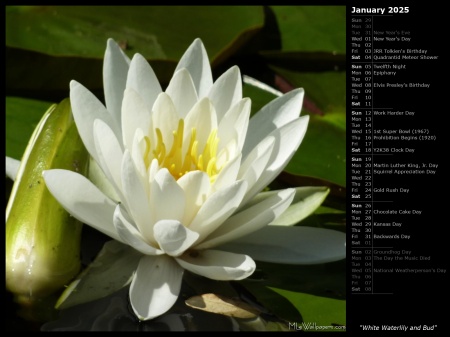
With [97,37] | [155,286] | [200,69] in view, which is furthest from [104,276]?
[97,37]

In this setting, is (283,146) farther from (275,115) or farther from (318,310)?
(318,310)

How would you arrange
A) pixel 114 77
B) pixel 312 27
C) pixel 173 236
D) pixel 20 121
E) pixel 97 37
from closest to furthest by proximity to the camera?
pixel 173 236
pixel 114 77
pixel 20 121
pixel 97 37
pixel 312 27

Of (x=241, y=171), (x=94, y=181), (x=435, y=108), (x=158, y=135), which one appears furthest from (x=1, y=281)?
(x=435, y=108)

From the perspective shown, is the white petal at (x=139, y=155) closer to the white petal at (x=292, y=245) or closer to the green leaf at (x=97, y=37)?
the white petal at (x=292, y=245)

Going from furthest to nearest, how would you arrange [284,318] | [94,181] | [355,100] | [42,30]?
[42,30], [355,100], [94,181], [284,318]

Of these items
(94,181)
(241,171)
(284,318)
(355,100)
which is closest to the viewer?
(284,318)

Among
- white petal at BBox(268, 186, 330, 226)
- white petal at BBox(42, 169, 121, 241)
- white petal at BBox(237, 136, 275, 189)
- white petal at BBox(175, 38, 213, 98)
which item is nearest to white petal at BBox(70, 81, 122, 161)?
white petal at BBox(42, 169, 121, 241)
